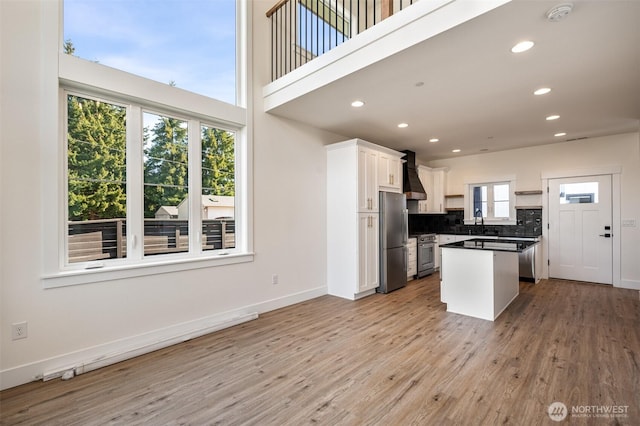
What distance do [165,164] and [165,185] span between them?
0.23 m

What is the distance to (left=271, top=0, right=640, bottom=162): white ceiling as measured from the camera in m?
2.21

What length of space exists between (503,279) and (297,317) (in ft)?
9.07

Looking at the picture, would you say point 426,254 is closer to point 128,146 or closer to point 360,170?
point 360,170

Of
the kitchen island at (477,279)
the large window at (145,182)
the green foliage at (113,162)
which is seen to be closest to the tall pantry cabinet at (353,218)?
the kitchen island at (477,279)

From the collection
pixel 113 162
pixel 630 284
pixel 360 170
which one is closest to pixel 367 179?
pixel 360 170

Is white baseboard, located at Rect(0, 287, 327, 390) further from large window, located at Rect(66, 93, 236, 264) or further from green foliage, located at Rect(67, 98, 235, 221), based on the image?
green foliage, located at Rect(67, 98, 235, 221)

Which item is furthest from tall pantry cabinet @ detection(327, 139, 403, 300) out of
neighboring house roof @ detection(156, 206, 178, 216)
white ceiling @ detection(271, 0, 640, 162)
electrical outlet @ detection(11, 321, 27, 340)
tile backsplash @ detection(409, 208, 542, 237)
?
electrical outlet @ detection(11, 321, 27, 340)

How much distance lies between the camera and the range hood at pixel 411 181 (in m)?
5.82

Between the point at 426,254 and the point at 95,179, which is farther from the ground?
the point at 95,179

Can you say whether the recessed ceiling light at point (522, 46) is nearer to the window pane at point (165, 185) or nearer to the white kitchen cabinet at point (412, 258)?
the window pane at point (165, 185)

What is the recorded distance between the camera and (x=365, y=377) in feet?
7.77

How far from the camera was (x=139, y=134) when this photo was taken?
3023mm

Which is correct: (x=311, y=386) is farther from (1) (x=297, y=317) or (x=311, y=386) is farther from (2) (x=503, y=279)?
(2) (x=503, y=279)

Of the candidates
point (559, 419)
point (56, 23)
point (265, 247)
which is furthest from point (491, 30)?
point (56, 23)
